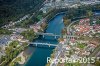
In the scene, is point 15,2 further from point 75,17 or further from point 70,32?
point 70,32

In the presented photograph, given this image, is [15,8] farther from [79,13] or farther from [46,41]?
[46,41]

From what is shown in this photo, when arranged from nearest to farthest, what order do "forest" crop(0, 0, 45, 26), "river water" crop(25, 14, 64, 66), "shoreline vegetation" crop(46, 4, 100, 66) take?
"river water" crop(25, 14, 64, 66)
"shoreline vegetation" crop(46, 4, 100, 66)
"forest" crop(0, 0, 45, 26)

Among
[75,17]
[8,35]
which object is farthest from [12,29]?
[75,17]

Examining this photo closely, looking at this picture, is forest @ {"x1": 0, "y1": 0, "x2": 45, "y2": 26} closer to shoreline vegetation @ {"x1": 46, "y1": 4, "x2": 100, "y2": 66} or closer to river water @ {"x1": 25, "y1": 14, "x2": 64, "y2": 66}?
river water @ {"x1": 25, "y1": 14, "x2": 64, "y2": 66}

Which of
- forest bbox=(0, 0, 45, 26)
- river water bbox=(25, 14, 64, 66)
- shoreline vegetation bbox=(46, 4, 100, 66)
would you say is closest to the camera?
river water bbox=(25, 14, 64, 66)

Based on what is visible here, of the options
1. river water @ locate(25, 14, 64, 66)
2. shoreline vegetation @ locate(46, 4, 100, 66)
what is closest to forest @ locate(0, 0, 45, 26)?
river water @ locate(25, 14, 64, 66)

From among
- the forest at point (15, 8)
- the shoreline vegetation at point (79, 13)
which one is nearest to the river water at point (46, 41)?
the shoreline vegetation at point (79, 13)

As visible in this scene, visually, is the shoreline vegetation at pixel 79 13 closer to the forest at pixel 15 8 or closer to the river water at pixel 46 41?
the river water at pixel 46 41

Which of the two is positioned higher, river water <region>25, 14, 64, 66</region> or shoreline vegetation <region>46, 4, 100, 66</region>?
shoreline vegetation <region>46, 4, 100, 66</region>
